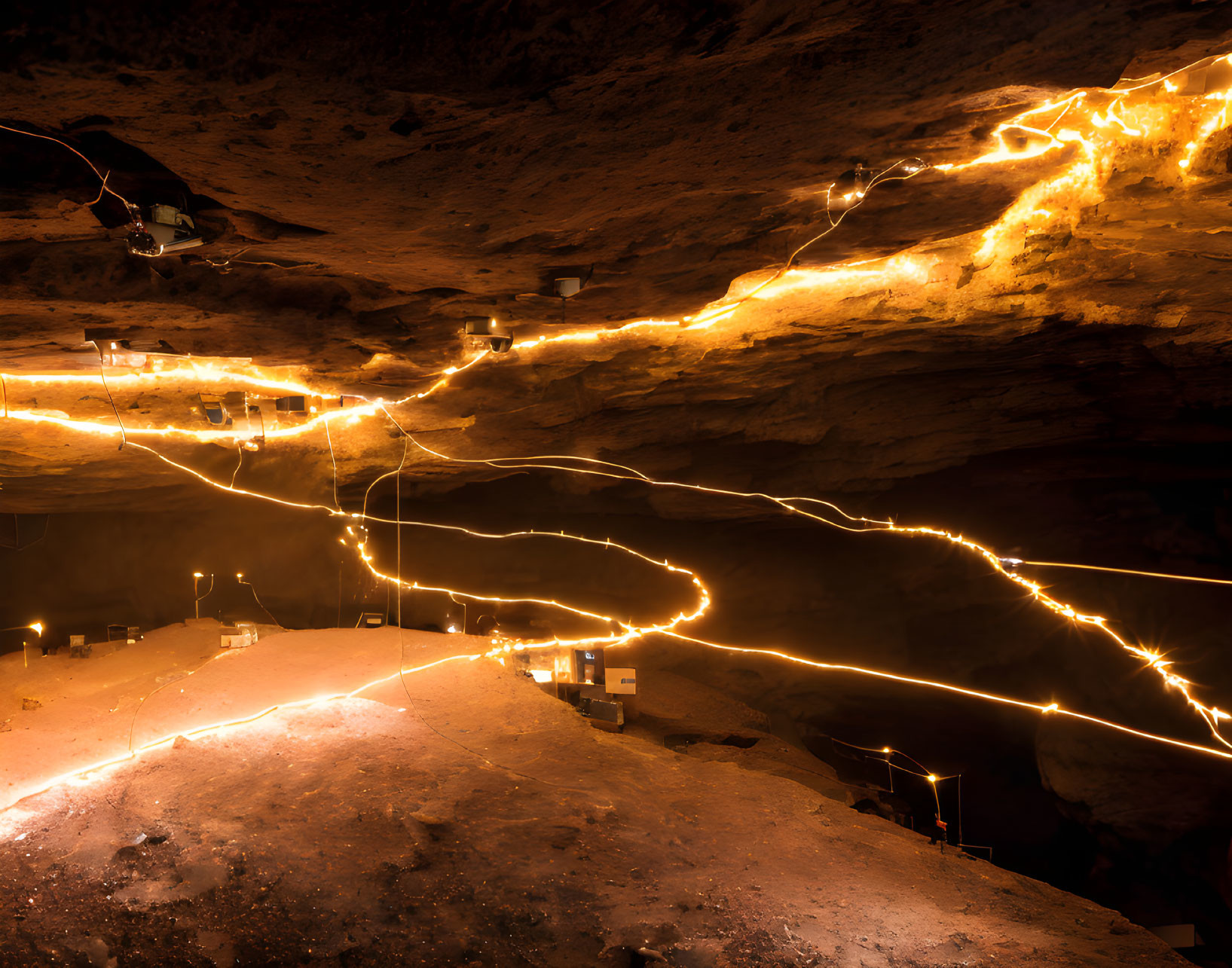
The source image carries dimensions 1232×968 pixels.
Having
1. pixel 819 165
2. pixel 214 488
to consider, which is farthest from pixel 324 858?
pixel 214 488

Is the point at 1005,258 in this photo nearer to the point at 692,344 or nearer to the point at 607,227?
the point at 692,344

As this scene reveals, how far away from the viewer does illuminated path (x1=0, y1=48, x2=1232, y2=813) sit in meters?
2.72

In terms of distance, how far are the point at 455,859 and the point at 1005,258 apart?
4.17 m

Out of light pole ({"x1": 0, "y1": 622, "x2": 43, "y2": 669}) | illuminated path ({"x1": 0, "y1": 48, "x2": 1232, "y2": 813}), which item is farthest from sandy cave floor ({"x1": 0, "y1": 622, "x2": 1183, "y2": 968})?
light pole ({"x1": 0, "y1": 622, "x2": 43, "y2": 669})

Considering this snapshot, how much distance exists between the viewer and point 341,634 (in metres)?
6.93

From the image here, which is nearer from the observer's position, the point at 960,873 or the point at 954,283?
the point at 960,873

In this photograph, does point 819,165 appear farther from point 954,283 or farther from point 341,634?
point 341,634

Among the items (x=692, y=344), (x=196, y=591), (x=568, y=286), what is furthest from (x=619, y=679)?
(x=196, y=591)

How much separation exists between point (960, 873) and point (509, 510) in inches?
251

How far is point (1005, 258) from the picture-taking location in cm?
387

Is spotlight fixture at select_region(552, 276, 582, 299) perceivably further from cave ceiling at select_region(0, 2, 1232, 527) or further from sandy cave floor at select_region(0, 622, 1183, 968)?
sandy cave floor at select_region(0, 622, 1183, 968)

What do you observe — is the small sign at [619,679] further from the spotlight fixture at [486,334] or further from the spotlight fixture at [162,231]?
the spotlight fixture at [162,231]

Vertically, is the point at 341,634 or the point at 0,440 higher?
the point at 0,440

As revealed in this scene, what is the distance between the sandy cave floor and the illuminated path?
69cm
